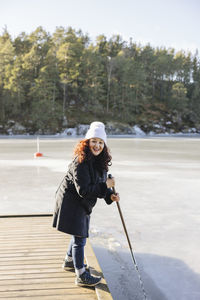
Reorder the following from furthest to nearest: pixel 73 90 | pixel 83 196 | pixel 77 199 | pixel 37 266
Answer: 1. pixel 73 90
2. pixel 37 266
3. pixel 77 199
4. pixel 83 196

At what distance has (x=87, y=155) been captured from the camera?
2254mm

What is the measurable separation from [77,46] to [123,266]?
51371 mm

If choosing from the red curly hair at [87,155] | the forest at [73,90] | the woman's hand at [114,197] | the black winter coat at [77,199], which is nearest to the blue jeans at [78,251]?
the black winter coat at [77,199]

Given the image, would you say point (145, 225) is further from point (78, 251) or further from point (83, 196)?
point (83, 196)

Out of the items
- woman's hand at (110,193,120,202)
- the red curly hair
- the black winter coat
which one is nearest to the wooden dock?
the black winter coat

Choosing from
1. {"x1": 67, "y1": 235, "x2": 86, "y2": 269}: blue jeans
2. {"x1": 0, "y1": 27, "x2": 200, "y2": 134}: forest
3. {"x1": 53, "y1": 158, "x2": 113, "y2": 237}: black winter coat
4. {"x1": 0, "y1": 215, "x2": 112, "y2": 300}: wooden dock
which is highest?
{"x1": 0, "y1": 27, "x2": 200, "y2": 134}: forest

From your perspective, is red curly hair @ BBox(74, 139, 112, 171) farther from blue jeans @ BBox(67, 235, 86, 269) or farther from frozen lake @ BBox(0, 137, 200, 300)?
frozen lake @ BBox(0, 137, 200, 300)

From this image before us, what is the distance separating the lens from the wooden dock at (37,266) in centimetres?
221

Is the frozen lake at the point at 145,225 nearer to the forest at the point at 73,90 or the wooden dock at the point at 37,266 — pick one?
the wooden dock at the point at 37,266

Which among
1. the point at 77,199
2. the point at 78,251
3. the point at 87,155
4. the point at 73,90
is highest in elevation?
the point at 73,90

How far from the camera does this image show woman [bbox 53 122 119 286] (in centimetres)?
224

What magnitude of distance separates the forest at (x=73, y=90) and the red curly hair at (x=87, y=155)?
4122cm

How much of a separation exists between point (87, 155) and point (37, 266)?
4.21ft

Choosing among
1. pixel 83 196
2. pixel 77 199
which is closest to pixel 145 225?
pixel 77 199
